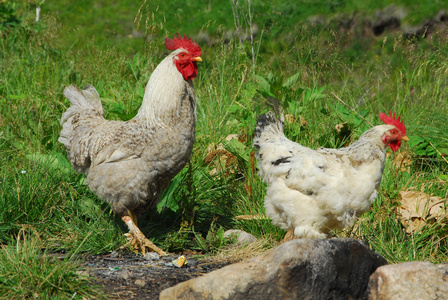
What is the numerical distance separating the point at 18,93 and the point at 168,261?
132 inches

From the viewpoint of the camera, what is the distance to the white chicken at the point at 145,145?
4.08 m

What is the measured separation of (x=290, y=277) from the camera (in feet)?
8.85

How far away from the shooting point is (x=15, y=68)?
21.2 feet

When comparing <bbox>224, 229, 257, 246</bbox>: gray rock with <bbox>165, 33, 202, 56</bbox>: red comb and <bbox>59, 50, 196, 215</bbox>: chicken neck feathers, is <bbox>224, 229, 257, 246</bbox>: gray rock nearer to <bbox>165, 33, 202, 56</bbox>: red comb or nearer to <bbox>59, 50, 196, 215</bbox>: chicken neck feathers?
<bbox>59, 50, 196, 215</bbox>: chicken neck feathers

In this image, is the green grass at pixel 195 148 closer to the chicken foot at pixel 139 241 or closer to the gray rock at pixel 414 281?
the chicken foot at pixel 139 241

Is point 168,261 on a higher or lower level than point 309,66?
lower

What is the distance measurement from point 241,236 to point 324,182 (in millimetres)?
1056

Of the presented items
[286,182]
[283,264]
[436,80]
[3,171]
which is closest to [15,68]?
[3,171]

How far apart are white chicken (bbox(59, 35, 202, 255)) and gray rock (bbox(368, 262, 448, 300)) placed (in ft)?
6.70

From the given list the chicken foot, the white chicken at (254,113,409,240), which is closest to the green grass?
the chicken foot

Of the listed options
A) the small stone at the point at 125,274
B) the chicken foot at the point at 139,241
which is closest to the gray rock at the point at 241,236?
the chicken foot at the point at 139,241

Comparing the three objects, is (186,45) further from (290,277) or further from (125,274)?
(290,277)

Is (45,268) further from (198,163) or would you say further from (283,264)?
(198,163)

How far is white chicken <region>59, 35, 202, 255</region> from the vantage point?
13.4 ft
